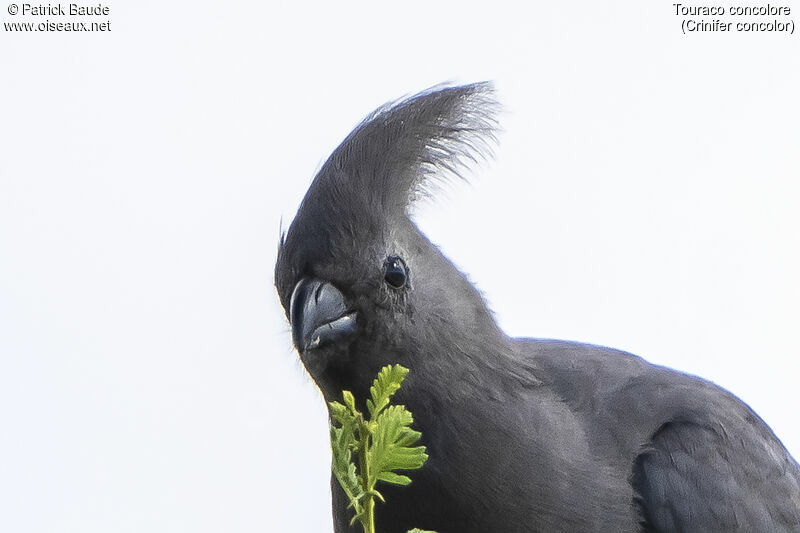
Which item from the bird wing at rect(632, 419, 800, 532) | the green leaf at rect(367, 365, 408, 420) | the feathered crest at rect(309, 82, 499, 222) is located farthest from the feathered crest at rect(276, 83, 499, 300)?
the green leaf at rect(367, 365, 408, 420)

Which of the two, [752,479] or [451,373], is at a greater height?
[451,373]

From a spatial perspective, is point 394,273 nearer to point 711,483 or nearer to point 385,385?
point 711,483

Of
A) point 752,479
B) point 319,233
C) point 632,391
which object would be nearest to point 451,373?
point 319,233

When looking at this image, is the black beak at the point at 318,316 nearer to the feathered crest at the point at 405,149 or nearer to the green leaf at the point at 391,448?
the feathered crest at the point at 405,149

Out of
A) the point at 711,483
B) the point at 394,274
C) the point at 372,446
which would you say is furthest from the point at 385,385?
the point at 711,483

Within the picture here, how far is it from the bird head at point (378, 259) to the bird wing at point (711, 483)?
891 millimetres

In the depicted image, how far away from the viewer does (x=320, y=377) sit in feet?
11.7

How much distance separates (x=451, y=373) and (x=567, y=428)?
571 millimetres

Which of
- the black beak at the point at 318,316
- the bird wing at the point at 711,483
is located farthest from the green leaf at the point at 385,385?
the bird wing at the point at 711,483

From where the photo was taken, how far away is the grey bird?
3.50 metres

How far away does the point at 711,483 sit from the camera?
417 centimetres

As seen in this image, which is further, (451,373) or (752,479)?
(752,479)

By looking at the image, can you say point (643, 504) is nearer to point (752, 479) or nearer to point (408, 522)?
point (752, 479)

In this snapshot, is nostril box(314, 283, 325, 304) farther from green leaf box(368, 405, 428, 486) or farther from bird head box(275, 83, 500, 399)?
green leaf box(368, 405, 428, 486)
